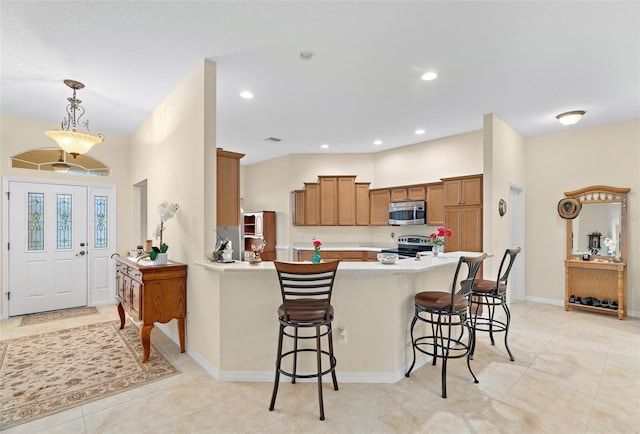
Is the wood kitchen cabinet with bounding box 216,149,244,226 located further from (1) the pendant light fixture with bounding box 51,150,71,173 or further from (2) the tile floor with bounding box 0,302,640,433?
(1) the pendant light fixture with bounding box 51,150,71,173

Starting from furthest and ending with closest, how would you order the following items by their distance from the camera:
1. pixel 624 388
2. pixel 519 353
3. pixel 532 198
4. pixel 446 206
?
pixel 532 198, pixel 446 206, pixel 519 353, pixel 624 388

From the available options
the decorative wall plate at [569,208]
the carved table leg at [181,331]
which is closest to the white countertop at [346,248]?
the decorative wall plate at [569,208]

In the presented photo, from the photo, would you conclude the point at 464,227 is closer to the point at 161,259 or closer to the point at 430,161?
the point at 430,161

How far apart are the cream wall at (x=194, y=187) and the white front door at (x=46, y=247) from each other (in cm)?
240

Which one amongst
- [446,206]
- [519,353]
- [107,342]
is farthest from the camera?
[446,206]

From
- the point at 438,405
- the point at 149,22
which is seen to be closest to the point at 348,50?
the point at 149,22

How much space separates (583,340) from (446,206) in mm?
2395

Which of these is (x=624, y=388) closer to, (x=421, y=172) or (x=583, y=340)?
(x=583, y=340)

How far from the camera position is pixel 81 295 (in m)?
5.27

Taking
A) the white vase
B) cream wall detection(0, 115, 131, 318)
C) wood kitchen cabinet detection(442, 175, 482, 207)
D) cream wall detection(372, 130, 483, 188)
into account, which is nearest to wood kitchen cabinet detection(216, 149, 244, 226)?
the white vase

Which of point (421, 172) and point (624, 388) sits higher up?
point (421, 172)

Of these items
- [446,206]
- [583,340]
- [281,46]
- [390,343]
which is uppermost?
[281,46]

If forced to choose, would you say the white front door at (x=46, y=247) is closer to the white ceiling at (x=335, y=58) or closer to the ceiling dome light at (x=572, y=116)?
the white ceiling at (x=335, y=58)

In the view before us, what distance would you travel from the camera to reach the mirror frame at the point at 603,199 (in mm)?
4797
